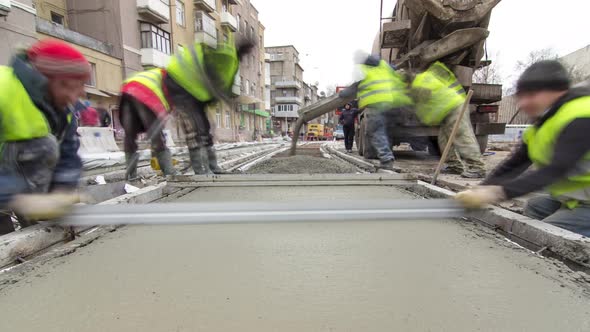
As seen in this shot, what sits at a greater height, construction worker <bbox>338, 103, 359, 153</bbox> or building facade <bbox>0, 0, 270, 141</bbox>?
building facade <bbox>0, 0, 270, 141</bbox>

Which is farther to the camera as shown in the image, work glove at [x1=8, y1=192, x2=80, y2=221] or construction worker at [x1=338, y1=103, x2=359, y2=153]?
construction worker at [x1=338, y1=103, x2=359, y2=153]

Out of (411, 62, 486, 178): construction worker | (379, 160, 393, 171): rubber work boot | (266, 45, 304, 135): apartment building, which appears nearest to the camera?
(411, 62, 486, 178): construction worker

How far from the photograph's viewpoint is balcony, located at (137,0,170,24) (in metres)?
14.1

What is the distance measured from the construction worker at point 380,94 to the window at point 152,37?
1388 centimetres

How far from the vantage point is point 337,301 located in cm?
119

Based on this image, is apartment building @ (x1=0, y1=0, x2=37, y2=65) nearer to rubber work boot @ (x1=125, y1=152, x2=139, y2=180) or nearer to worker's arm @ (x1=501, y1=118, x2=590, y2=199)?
rubber work boot @ (x1=125, y1=152, x2=139, y2=180)

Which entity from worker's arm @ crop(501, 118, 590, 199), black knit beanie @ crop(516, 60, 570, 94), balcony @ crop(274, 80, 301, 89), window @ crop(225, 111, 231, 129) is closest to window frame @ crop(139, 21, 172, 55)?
window @ crop(225, 111, 231, 129)

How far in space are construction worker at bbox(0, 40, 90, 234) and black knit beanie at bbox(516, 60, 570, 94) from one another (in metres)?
2.30

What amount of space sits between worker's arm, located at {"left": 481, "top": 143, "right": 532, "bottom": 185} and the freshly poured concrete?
1.23ft

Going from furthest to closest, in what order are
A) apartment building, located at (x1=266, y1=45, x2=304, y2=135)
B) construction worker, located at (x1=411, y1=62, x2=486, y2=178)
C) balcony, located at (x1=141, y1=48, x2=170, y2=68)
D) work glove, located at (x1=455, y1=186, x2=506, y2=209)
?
apartment building, located at (x1=266, y1=45, x2=304, y2=135), balcony, located at (x1=141, y1=48, x2=170, y2=68), construction worker, located at (x1=411, y1=62, x2=486, y2=178), work glove, located at (x1=455, y1=186, x2=506, y2=209)

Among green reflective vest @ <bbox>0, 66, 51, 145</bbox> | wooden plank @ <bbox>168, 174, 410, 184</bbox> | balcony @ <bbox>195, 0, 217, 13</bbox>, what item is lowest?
wooden plank @ <bbox>168, 174, 410, 184</bbox>

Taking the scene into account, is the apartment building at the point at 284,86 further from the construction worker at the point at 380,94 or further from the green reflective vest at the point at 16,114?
the green reflective vest at the point at 16,114

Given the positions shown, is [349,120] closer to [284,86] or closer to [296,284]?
[296,284]

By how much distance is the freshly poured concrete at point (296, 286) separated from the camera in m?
1.07
